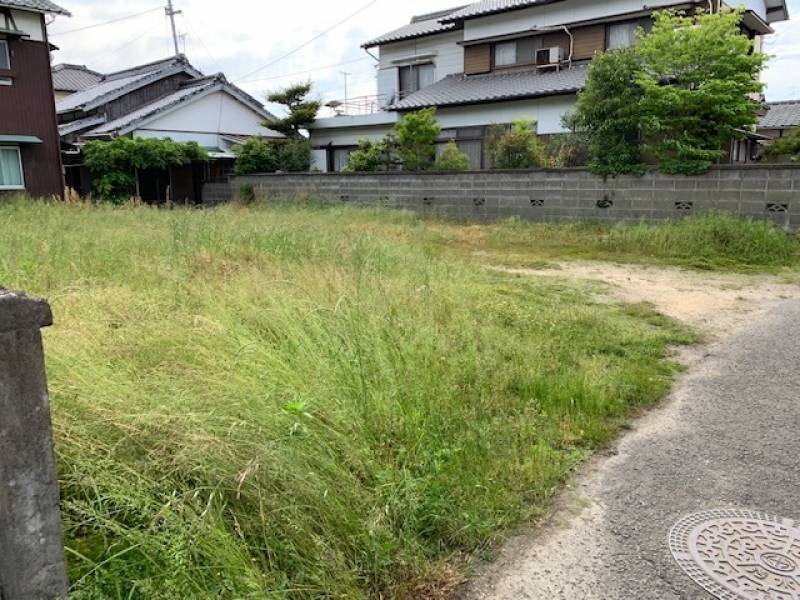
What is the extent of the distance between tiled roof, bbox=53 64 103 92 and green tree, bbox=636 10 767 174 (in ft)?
77.3

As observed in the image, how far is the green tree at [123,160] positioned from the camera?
15812mm

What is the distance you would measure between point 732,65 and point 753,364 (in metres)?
7.57

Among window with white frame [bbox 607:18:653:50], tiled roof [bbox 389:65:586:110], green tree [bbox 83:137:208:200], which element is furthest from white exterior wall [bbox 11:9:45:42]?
window with white frame [bbox 607:18:653:50]

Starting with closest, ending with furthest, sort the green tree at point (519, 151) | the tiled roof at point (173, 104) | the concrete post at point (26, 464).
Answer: the concrete post at point (26, 464) < the green tree at point (519, 151) < the tiled roof at point (173, 104)

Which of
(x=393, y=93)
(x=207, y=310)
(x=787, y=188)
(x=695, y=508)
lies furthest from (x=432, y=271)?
(x=393, y=93)

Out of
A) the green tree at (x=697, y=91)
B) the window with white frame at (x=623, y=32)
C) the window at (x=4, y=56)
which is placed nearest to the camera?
the green tree at (x=697, y=91)

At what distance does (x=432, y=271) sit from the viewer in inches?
231

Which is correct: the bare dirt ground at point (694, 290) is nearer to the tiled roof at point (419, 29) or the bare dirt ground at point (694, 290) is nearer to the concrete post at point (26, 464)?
the concrete post at point (26, 464)

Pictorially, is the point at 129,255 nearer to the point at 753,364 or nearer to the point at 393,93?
the point at 753,364

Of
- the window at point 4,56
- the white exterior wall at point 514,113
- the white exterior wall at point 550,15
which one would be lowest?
the white exterior wall at point 514,113

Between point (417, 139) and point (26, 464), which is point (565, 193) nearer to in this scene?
point (417, 139)

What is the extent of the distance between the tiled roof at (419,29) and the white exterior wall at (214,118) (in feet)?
16.5

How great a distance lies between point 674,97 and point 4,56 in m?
14.3

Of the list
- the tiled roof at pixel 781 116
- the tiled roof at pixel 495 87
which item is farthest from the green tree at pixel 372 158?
the tiled roof at pixel 781 116
